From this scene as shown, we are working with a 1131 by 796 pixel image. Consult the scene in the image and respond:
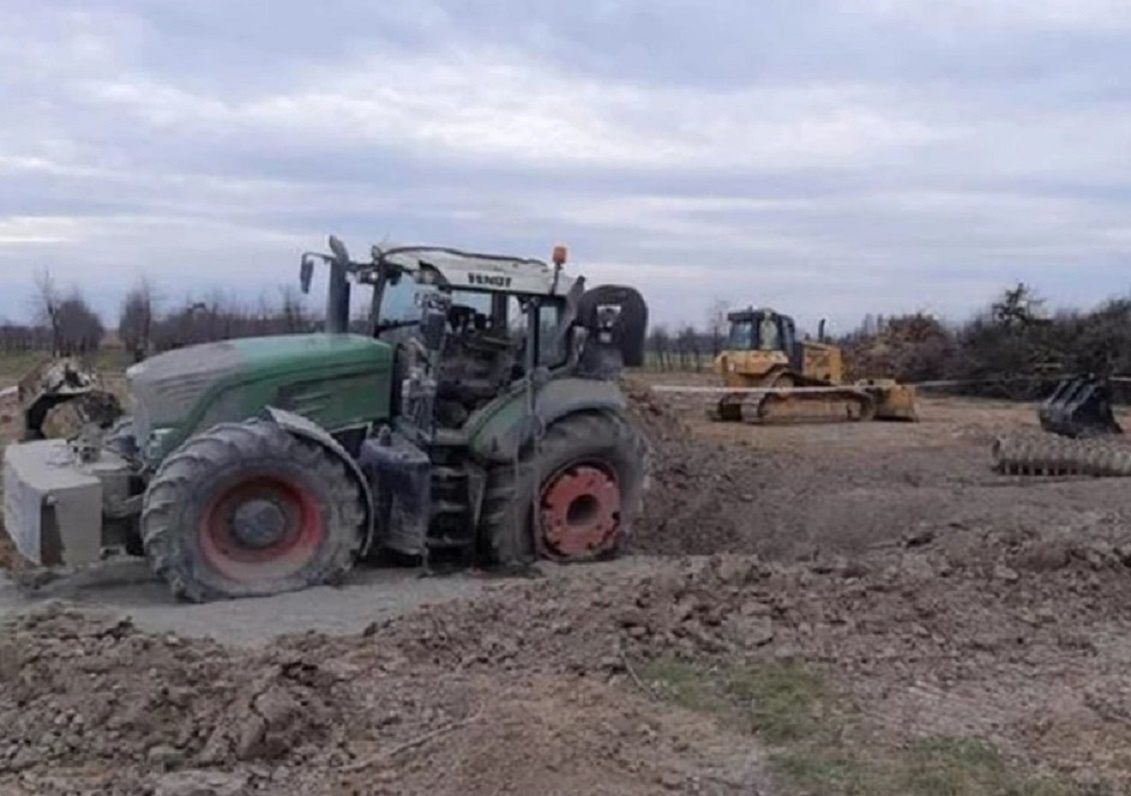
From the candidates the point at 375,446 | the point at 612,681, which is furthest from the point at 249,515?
the point at 612,681

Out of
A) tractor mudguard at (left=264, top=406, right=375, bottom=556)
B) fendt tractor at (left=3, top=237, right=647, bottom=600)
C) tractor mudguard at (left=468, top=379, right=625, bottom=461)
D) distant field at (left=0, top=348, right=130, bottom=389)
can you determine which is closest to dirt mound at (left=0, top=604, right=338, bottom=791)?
fendt tractor at (left=3, top=237, right=647, bottom=600)

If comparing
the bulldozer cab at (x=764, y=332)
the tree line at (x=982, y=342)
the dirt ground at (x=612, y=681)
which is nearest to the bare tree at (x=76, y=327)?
the tree line at (x=982, y=342)

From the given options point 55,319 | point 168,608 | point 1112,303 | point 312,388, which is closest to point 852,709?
point 168,608

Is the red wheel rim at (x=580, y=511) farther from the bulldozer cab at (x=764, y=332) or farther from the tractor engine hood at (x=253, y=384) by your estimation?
the bulldozer cab at (x=764, y=332)

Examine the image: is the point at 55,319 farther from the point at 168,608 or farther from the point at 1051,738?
the point at 1051,738

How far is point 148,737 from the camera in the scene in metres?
5.80

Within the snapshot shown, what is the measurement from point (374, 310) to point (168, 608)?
3.13 meters

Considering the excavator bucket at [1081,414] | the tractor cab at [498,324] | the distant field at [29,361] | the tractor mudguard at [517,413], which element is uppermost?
the tractor cab at [498,324]

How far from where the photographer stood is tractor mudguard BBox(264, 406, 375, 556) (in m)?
9.40

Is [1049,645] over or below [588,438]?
below

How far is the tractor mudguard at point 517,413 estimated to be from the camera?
10375 mm

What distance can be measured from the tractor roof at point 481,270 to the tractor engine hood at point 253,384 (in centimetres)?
65

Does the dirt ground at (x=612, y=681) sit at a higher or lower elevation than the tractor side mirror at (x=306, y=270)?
lower

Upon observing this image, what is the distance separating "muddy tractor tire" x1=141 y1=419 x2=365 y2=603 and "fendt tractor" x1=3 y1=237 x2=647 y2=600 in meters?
0.01
